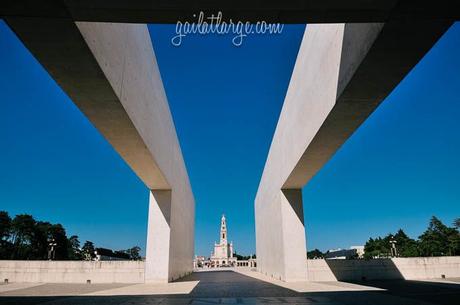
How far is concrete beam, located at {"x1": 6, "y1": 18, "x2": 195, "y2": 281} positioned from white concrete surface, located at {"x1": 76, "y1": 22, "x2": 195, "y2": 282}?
0.6 inches

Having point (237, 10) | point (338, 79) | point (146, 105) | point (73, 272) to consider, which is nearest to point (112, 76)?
point (237, 10)

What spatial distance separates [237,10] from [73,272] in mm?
16570

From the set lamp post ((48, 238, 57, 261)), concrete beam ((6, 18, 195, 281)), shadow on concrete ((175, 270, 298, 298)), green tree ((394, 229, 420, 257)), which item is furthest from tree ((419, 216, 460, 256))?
lamp post ((48, 238, 57, 261))

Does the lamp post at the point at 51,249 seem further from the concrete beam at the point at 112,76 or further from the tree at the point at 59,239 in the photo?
the concrete beam at the point at 112,76

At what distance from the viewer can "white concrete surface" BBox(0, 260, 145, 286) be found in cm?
1581

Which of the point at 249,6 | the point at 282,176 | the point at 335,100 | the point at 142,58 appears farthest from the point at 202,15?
the point at 282,176

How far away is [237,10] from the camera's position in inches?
173

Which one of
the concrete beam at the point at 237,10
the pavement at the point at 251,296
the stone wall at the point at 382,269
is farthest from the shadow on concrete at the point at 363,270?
the concrete beam at the point at 237,10

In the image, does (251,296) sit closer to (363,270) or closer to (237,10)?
(237,10)

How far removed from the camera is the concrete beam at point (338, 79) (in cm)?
509

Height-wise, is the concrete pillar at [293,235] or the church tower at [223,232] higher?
the church tower at [223,232]

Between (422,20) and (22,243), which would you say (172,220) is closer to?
(422,20)

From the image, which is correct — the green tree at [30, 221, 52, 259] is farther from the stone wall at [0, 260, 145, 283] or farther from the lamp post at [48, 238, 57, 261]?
the stone wall at [0, 260, 145, 283]

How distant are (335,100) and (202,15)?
378 cm
